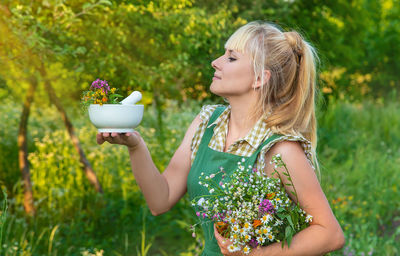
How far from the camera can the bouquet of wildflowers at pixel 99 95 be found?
180 centimetres

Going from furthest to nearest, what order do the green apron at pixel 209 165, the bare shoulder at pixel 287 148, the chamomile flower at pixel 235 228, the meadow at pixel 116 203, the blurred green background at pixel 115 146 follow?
the meadow at pixel 116 203
the blurred green background at pixel 115 146
the green apron at pixel 209 165
the bare shoulder at pixel 287 148
the chamomile flower at pixel 235 228

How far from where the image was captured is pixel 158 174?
2164mm

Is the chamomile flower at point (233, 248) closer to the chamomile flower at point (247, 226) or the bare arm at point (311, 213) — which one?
the chamomile flower at point (247, 226)

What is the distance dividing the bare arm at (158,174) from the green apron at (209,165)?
9 centimetres

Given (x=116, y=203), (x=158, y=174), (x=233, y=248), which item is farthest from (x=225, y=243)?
(x=116, y=203)

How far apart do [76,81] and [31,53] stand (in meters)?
0.66

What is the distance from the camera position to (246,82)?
2.08 metres

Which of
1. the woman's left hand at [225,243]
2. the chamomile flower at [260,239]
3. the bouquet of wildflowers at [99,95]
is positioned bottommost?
the woman's left hand at [225,243]

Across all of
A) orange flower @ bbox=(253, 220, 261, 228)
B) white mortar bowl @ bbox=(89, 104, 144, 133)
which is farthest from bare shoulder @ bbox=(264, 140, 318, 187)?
white mortar bowl @ bbox=(89, 104, 144, 133)

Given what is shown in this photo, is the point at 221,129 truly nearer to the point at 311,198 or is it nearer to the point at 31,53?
the point at 311,198

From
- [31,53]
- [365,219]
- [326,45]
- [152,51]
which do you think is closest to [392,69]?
[326,45]

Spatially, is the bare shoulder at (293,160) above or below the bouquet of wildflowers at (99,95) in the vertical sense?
below

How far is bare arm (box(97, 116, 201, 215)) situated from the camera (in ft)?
6.69

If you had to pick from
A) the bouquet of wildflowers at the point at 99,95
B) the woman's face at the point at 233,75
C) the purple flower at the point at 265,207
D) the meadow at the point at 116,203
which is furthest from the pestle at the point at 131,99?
the meadow at the point at 116,203
